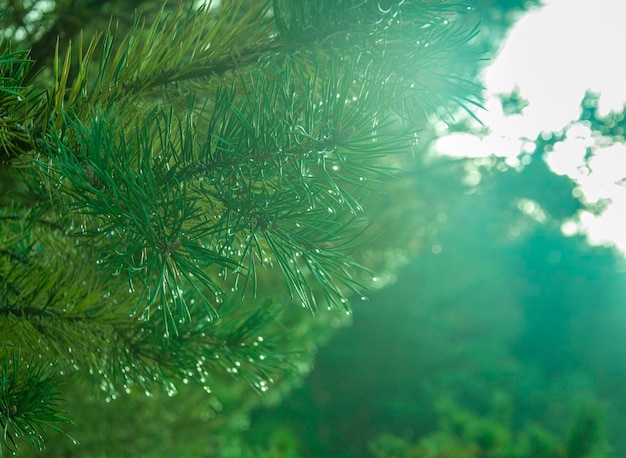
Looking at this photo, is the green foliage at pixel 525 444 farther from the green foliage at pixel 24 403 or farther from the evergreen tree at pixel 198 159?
the green foliage at pixel 24 403

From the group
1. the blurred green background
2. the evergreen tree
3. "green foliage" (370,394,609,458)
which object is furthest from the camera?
the blurred green background

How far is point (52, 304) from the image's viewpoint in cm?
82

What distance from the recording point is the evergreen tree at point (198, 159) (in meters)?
0.62

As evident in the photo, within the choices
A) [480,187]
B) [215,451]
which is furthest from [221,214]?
[215,451]

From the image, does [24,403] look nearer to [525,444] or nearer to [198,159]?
[198,159]

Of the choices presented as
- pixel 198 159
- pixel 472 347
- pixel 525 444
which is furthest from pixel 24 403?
pixel 472 347

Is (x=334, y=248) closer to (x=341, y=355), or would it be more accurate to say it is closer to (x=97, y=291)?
(x=97, y=291)

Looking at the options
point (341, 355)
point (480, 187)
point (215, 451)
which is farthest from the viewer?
point (341, 355)

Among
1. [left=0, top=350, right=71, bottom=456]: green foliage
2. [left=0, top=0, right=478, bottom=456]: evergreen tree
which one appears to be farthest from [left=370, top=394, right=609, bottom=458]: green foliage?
[left=0, top=350, right=71, bottom=456]: green foliage

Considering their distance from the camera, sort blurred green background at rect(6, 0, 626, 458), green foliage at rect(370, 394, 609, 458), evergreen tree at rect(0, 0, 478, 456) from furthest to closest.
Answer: blurred green background at rect(6, 0, 626, 458)
green foliage at rect(370, 394, 609, 458)
evergreen tree at rect(0, 0, 478, 456)

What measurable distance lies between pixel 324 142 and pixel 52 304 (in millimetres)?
467

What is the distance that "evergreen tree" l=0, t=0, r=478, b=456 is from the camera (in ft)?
2.02

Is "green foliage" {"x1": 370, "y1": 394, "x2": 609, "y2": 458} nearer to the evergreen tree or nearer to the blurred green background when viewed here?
the evergreen tree

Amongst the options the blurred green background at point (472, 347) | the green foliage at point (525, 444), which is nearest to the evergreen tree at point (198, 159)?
the green foliage at point (525, 444)
